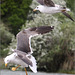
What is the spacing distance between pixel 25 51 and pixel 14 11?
4488 mm

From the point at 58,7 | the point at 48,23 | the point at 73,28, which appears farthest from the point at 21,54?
the point at 73,28

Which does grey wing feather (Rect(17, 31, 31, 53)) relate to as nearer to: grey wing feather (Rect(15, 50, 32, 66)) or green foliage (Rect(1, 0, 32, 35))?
grey wing feather (Rect(15, 50, 32, 66))

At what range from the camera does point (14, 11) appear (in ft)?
21.1

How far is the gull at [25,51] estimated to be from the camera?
184 centimetres

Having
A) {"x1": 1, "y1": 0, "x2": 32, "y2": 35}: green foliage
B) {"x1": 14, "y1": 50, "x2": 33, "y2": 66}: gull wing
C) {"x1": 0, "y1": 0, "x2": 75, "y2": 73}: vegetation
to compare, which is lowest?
{"x1": 0, "y1": 0, "x2": 75, "y2": 73}: vegetation

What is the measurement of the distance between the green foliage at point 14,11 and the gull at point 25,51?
3.94 meters

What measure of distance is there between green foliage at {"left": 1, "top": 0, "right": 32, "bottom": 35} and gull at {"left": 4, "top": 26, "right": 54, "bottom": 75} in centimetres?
394

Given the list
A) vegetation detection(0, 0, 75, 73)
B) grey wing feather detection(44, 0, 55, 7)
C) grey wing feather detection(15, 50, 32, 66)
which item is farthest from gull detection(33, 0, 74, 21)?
vegetation detection(0, 0, 75, 73)

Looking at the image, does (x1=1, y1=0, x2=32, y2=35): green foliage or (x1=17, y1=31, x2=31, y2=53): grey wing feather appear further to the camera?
(x1=1, y1=0, x2=32, y2=35): green foliage

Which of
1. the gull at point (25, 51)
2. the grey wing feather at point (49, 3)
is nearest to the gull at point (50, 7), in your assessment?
the grey wing feather at point (49, 3)

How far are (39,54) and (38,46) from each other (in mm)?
158

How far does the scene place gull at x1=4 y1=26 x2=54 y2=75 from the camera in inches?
72.6

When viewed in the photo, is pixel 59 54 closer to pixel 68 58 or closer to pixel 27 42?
pixel 68 58

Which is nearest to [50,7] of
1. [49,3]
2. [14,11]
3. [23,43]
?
[49,3]
